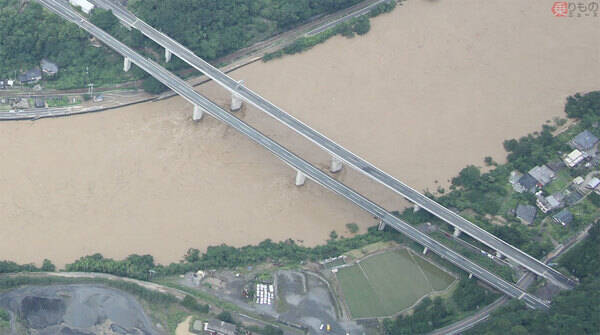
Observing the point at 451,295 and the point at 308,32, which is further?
the point at 308,32

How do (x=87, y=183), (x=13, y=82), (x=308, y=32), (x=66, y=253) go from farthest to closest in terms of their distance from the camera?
(x=308, y=32) < (x=13, y=82) < (x=87, y=183) < (x=66, y=253)

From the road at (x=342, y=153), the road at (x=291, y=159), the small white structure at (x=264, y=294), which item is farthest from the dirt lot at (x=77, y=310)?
the road at (x=342, y=153)

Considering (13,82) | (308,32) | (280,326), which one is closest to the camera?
(280,326)

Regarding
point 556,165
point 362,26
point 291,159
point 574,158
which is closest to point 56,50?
point 291,159

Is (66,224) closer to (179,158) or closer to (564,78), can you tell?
(179,158)

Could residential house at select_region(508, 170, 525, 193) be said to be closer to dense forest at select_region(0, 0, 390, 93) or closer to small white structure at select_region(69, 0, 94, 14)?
dense forest at select_region(0, 0, 390, 93)

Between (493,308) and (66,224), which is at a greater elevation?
(66,224)

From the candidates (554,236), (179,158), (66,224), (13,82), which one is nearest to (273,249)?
(179,158)
